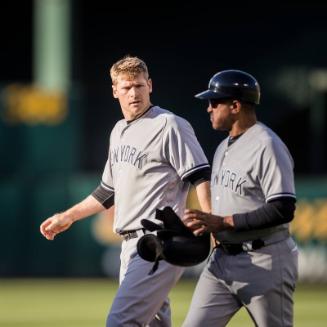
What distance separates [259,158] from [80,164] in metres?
11.9

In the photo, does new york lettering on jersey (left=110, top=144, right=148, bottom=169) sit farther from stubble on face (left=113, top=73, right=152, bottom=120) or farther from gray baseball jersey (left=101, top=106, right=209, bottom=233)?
stubble on face (left=113, top=73, right=152, bottom=120)

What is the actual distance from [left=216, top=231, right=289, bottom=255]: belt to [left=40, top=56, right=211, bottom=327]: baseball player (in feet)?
1.66

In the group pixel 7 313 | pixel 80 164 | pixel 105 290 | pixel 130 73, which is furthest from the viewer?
pixel 80 164

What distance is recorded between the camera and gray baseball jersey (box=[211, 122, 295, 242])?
19.9ft

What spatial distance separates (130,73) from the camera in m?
6.92

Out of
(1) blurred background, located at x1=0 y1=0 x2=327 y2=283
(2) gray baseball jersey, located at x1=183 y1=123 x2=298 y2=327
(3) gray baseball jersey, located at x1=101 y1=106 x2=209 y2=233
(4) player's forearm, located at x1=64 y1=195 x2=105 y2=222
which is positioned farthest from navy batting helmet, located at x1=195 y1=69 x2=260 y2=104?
(1) blurred background, located at x1=0 y1=0 x2=327 y2=283

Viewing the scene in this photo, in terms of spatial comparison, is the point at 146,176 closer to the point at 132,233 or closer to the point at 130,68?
the point at 132,233

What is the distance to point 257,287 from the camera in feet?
20.3

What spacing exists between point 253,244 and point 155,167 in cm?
103

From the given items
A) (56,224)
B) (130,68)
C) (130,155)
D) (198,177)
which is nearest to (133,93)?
(130,68)

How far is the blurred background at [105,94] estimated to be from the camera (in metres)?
17.2

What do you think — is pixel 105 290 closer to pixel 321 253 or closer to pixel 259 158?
pixel 321 253

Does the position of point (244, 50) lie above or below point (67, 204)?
above

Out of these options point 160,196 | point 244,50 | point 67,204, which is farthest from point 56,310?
point 244,50
